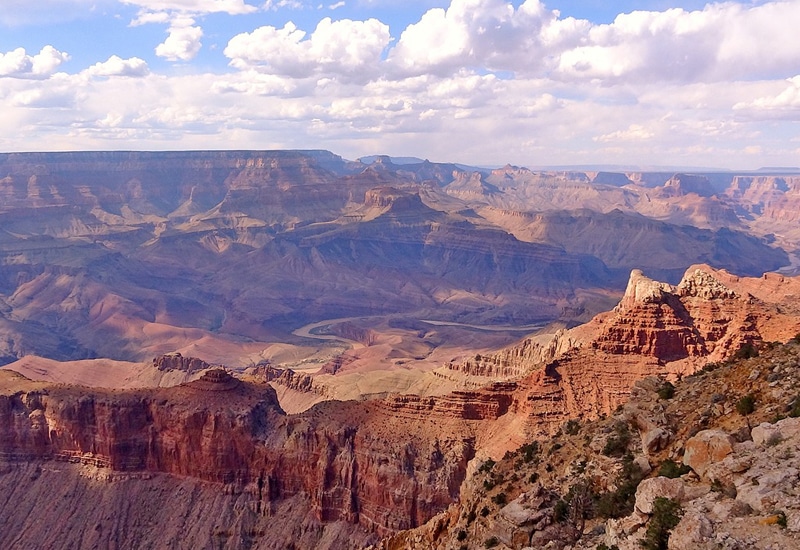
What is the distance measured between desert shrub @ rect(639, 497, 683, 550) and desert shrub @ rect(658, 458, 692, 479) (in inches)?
95.8

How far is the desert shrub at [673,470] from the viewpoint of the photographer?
2083cm

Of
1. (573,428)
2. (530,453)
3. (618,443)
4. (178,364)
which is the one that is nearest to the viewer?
(618,443)

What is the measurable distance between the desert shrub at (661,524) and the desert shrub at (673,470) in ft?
7.99

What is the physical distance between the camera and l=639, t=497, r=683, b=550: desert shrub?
57.7 ft

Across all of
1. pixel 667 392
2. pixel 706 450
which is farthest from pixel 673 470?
pixel 667 392

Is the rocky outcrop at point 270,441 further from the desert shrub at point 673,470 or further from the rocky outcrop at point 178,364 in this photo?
the rocky outcrop at point 178,364

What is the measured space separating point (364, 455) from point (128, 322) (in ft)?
487

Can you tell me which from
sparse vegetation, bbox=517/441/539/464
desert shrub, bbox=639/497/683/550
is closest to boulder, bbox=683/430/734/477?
desert shrub, bbox=639/497/683/550

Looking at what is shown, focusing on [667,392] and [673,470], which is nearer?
[673,470]

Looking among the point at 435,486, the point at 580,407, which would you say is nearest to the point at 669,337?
the point at 580,407

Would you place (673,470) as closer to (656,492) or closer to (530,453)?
(656,492)

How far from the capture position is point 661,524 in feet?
58.3

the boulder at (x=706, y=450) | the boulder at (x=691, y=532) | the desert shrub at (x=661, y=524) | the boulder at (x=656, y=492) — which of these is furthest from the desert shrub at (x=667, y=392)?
the boulder at (x=691, y=532)

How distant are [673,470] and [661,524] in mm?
3677
